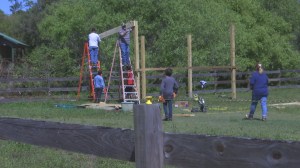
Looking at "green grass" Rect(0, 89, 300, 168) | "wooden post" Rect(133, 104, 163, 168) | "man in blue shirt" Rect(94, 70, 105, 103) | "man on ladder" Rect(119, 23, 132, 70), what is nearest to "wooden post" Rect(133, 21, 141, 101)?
"man on ladder" Rect(119, 23, 132, 70)

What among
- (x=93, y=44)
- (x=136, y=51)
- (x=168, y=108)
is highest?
(x=93, y=44)

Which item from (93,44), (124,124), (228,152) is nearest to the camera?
(228,152)

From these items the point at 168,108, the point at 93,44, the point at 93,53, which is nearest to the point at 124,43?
the point at 93,44

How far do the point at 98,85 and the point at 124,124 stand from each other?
8580mm

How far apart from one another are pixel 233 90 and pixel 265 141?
23.1m

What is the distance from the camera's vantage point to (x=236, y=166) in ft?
10.8

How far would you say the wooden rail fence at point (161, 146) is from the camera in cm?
316

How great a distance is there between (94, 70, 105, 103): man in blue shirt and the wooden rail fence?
17.1m

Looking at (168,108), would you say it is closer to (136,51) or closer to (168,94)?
(168,94)

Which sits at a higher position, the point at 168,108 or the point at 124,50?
the point at 124,50

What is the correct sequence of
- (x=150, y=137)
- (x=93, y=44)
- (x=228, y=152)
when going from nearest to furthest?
(x=228, y=152) < (x=150, y=137) < (x=93, y=44)

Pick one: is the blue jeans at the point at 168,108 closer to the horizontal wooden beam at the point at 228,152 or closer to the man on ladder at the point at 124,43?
the man on ladder at the point at 124,43

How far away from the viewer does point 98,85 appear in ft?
72.6

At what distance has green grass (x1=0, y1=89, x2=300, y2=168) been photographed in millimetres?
7480
